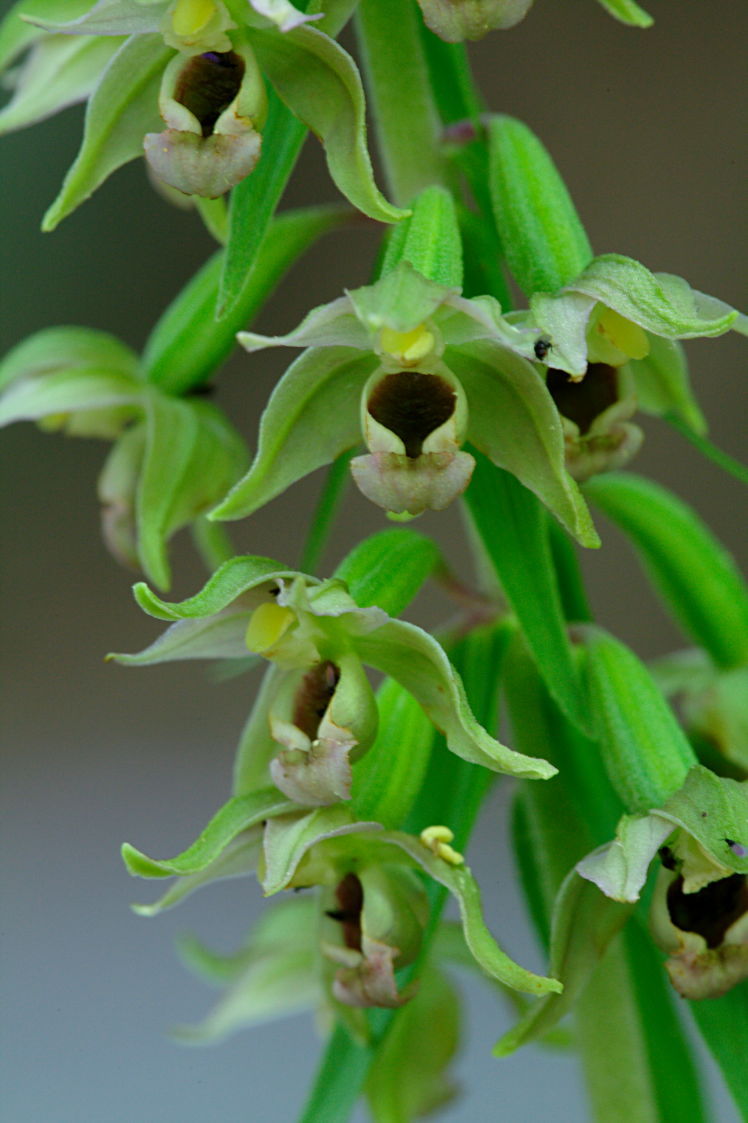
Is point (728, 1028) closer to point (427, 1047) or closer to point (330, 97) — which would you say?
point (427, 1047)

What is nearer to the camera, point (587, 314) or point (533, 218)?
point (587, 314)

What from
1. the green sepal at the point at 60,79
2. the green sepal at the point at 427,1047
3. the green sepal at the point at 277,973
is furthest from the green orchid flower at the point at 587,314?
the green sepal at the point at 277,973

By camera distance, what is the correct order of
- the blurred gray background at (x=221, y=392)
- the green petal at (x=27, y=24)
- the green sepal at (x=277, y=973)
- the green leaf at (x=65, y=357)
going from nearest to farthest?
the green petal at (x=27, y=24)
the green leaf at (x=65, y=357)
the green sepal at (x=277, y=973)
the blurred gray background at (x=221, y=392)

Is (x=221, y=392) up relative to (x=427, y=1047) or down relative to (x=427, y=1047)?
down

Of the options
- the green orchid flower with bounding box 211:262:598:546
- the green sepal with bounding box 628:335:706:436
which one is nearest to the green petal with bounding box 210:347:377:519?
the green orchid flower with bounding box 211:262:598:546

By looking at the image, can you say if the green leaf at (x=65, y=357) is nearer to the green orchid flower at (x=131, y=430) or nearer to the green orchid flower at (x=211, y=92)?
the green orchid flower at (x=131, y=430)

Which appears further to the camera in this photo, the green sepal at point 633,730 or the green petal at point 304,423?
the green sepal at point 633,730

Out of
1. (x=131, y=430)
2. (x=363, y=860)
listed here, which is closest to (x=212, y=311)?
(x=131, y=430)

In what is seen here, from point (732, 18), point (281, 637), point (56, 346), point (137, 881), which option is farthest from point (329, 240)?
point (281, 637)
